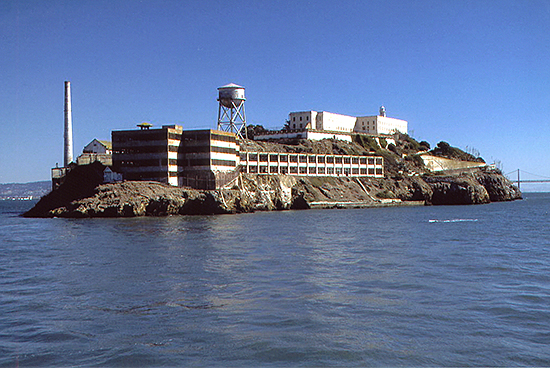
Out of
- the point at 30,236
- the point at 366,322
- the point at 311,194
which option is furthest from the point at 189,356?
the point at 311,194

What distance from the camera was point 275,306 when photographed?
22562mm

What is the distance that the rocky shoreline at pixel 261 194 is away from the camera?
3597 inches

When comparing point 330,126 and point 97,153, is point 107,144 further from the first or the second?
point 330,126

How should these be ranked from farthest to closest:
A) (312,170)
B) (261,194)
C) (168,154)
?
(312,170)
(261,194)
(168,154)

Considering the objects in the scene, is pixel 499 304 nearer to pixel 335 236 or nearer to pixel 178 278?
pixel 178 278

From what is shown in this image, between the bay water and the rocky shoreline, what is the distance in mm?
48212

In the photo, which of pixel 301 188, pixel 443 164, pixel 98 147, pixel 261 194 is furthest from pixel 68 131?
pixel 443 164

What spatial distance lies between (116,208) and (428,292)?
72278 mm

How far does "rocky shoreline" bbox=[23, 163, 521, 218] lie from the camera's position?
9138cm

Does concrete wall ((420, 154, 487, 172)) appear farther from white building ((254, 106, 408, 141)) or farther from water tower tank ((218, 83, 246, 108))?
water tower tank ((218, 83, 246, 108))

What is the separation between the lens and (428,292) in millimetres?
25328

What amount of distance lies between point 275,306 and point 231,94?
113447 millimetres

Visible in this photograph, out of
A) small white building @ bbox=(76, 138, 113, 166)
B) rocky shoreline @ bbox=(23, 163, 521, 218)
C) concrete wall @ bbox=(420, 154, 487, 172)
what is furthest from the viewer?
concrete wall @ bbox=(420, 154, 487, 172)

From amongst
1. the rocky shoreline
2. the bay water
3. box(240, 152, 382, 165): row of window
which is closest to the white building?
box(240, 152, 382, 165): row of window
